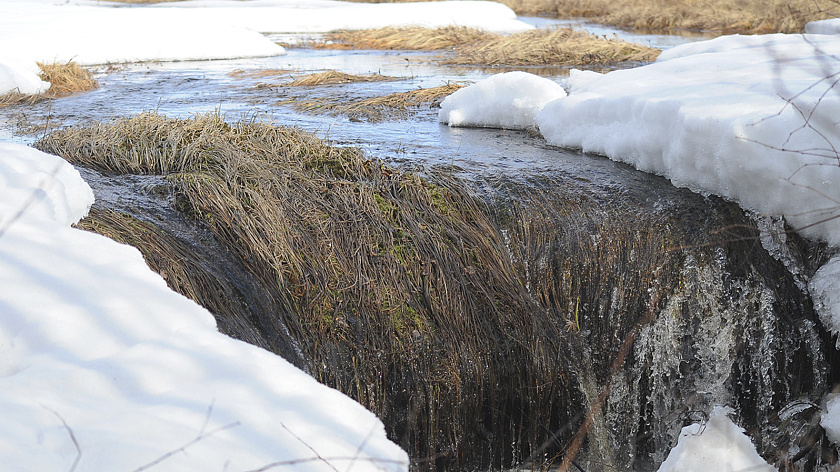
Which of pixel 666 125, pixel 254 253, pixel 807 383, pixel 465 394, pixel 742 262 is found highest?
pixel 666 125

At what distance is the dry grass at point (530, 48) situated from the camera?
9461mm

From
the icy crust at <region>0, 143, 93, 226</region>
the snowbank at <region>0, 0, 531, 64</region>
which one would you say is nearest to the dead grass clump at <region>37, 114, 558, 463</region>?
the icy crust at <region>0, 143, 93, 226</region>

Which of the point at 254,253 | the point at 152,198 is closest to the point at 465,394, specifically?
the point at 254,253

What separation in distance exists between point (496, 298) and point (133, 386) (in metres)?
1.72

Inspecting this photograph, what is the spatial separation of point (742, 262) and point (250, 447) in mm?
2632

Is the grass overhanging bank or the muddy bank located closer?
the muddy bank

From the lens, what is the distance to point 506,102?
5078 mm

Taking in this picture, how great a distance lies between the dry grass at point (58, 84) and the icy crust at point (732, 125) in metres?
4.80

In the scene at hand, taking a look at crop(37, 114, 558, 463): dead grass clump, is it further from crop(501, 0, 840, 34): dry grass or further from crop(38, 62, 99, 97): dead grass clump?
crop(501, 0, 840, 34): dry grass

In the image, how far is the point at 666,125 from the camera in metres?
3.69

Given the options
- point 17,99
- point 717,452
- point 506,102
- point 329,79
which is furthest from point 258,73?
point 717,452

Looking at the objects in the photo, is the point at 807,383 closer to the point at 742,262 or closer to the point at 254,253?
the point at 742,262

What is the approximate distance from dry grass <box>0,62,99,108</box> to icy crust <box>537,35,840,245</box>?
15.8 ft

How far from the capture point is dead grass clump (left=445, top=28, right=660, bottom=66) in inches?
372
